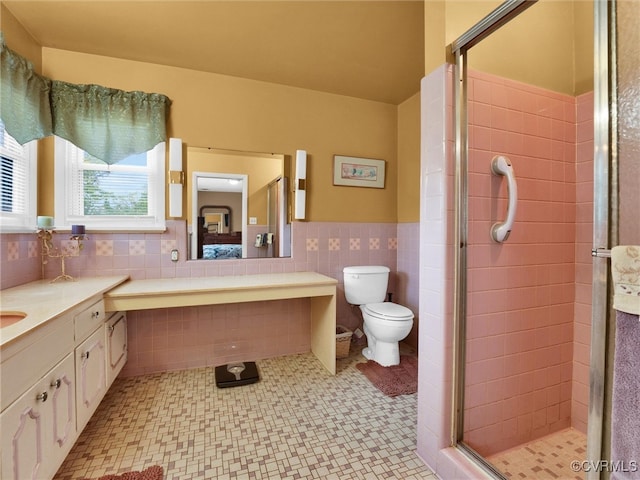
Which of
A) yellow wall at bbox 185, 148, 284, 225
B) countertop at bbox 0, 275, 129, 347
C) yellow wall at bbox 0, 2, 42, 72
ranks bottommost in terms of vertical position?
countertop at bbox 0, 275, 129, 347

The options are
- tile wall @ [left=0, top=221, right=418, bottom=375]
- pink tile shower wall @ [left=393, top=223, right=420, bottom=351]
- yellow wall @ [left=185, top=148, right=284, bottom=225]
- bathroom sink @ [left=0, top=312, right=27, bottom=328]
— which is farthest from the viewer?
pink tile shower wall @ [left=393, top=223, right=420, bottom=351]

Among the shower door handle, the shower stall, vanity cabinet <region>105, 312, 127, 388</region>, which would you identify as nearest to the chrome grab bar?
the shower stall

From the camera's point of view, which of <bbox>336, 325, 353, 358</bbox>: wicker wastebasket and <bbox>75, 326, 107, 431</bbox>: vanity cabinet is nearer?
<bbox>75, 326, 107, 431</bbox>: vanity cabinet

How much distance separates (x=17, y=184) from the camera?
175 centimetres

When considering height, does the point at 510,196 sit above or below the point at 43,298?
above

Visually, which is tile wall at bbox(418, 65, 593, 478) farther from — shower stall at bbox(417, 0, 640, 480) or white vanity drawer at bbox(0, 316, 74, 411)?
white vanity drawer at bbox(0, 316, 74, 411)

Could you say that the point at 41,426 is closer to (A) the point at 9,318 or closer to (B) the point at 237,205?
(A) the point at 9,318

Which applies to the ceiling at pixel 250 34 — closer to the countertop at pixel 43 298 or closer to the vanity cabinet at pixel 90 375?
the countertop at pixel 43 298

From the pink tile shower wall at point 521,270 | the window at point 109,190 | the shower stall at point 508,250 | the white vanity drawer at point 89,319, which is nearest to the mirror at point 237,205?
the window at point 109,190

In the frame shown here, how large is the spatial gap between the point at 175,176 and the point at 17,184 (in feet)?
2.87

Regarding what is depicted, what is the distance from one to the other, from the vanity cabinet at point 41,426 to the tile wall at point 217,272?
2.96ft

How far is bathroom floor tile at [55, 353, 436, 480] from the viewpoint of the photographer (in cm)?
133

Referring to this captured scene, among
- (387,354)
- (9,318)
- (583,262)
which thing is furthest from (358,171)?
(9,318)

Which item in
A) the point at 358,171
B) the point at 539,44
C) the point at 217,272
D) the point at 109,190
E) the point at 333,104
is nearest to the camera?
the point at 539,44
